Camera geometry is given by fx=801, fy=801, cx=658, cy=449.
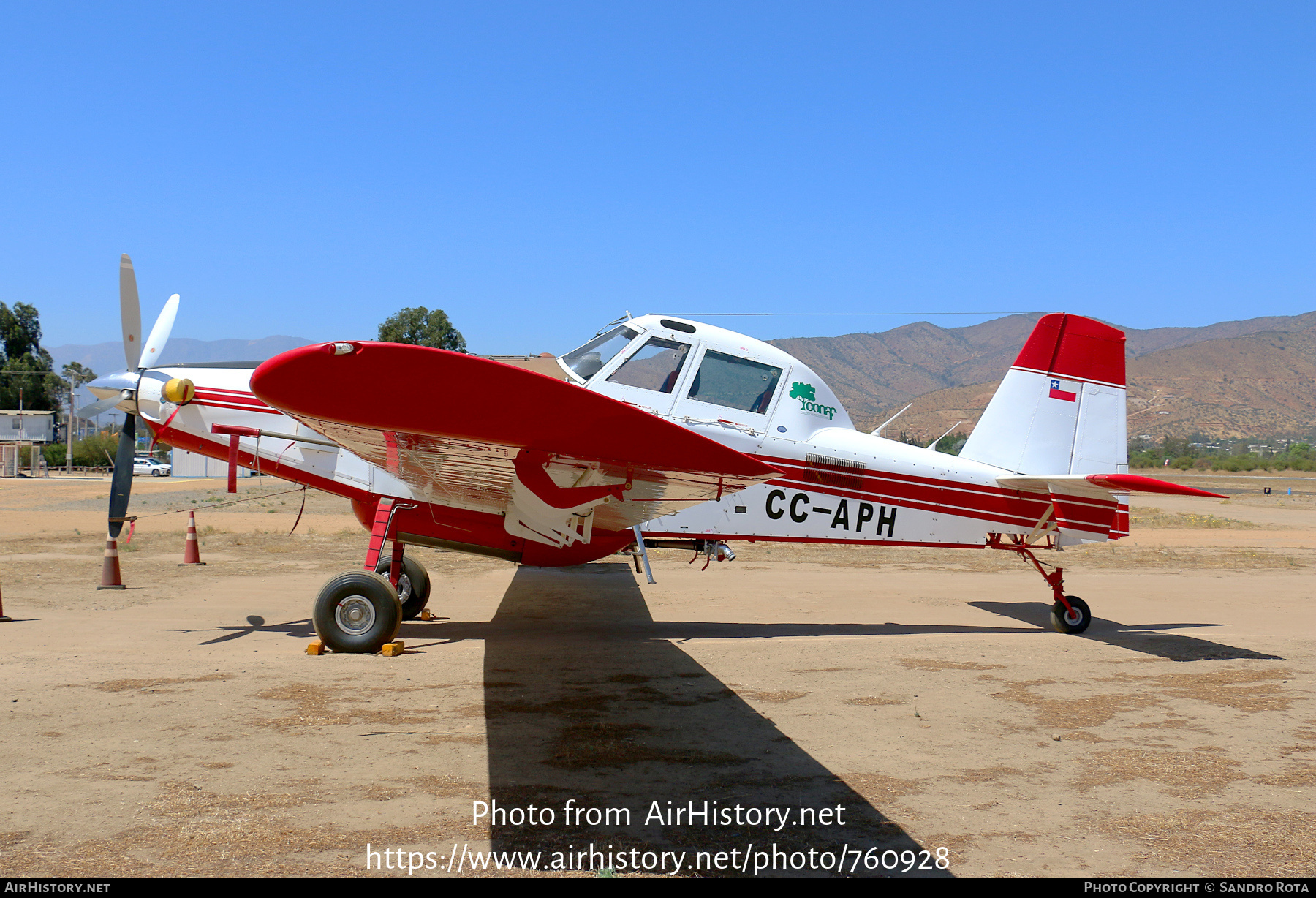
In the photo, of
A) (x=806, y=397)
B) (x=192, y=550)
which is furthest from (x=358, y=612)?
(x=192, y=550)

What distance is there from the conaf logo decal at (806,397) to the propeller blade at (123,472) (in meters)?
6.89

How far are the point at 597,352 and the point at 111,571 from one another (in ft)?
24.5

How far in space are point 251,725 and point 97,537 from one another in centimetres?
1529

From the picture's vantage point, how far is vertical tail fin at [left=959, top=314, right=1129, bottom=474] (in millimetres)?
9539

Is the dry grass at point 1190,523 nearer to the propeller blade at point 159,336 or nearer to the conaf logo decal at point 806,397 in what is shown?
the conaf logo decal at point 806,397

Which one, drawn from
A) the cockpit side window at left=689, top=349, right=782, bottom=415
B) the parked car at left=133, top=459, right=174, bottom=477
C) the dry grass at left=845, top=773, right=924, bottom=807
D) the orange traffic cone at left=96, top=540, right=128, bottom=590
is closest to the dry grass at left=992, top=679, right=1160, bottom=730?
the dry grass at left=845, top=773, right=924, bottom=807

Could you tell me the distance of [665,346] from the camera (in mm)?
8047

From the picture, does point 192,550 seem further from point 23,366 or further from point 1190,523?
point 23,366

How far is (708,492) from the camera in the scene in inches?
172

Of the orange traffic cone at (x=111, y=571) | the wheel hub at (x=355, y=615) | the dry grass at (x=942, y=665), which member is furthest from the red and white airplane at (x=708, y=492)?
the dry grass at (x=942, y=665)

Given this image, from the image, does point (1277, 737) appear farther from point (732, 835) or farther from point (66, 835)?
point (66, 835)

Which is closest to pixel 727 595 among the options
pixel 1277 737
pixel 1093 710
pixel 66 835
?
pixel 1093 710

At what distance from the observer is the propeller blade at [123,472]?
27.5 ft

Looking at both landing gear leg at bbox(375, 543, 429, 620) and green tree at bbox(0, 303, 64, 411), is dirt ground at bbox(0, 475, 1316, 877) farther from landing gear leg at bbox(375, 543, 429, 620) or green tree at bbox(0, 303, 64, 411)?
green tree at bbox(0, 303, 64, 411)
